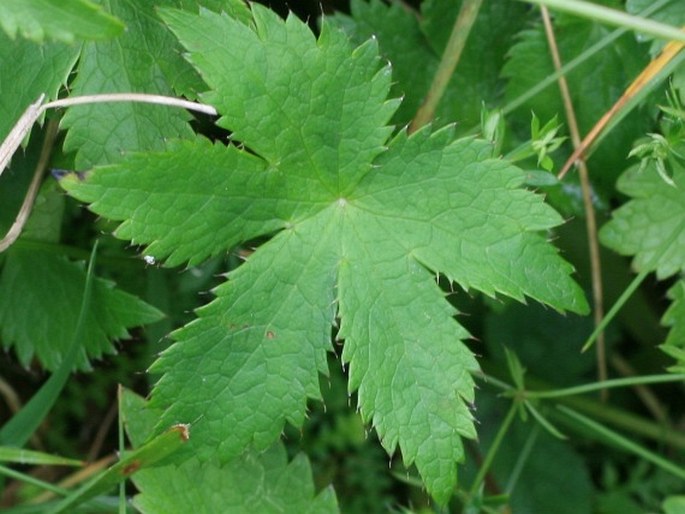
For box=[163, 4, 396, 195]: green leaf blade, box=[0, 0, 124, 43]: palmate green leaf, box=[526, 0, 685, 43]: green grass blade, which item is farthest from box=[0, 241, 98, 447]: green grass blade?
box=[526, 0, 685, 43]: green grass blade

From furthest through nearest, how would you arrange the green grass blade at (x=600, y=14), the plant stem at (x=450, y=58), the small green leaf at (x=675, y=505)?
the plant stem at (x=450, y=58) → the small green leaf at (x=675, y=505) → the green grass blade at (x=600, y=14)

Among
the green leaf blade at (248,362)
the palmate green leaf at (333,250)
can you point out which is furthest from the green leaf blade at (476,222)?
the green leaf blade at (248,362)

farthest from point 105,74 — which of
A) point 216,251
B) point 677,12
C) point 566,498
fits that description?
point 566,498

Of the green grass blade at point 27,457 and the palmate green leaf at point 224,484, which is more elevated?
the palmate green leaf at point 224,484

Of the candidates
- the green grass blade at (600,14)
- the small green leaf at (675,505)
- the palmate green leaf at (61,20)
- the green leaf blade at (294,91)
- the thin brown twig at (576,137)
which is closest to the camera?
the palmate green leaf at (61,20)

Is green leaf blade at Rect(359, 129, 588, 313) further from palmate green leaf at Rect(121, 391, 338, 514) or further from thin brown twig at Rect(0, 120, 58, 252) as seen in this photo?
thin brown twig at Rect(0, 120, 58, 252)

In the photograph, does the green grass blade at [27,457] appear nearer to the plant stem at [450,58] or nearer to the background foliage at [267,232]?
the background foliage at [267,232]

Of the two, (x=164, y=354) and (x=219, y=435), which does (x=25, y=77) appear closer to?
(x=164, y=354)

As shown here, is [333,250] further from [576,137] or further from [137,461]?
[576,137]
